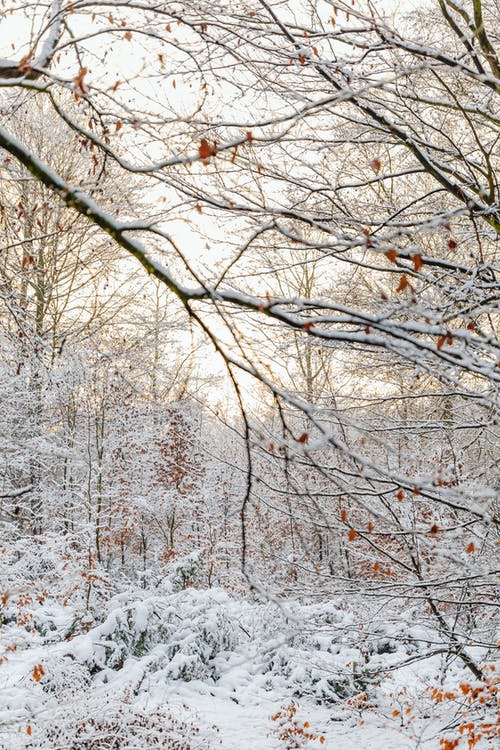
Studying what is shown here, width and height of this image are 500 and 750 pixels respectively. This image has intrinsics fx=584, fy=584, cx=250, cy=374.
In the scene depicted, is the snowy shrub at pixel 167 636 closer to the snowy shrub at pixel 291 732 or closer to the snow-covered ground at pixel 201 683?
the snow-covered ground at pixel 201 683

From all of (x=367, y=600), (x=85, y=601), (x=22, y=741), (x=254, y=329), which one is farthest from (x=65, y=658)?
(x=254, y=329)

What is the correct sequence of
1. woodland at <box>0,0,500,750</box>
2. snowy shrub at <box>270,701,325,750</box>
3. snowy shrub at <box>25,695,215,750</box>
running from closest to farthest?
woodland at <box>0,0,500,750</box>
snowy shrub at <box>25,695,215,750</box>
snowy shrub at <box>270,701,325,750</box>

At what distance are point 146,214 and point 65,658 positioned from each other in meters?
5.16

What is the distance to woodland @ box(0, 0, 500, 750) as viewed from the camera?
2287 mm

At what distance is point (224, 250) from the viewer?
4.45 m

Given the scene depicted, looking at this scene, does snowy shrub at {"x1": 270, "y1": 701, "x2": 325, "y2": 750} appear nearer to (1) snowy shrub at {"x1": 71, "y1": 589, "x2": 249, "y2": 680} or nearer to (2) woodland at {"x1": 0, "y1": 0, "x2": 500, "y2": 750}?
(2) woodland at {"x1": 0, "y1": 0, "x2": 500, "y2": 750}

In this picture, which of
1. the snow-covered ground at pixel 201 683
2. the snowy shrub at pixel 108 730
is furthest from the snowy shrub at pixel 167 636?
the snowy shrub at pixel 108 730

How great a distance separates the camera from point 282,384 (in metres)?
2.63

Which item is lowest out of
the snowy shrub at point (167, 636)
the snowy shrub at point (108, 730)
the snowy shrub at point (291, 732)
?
the snowy shrub at point (291, 732)

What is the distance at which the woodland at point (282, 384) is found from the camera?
90.0 inches

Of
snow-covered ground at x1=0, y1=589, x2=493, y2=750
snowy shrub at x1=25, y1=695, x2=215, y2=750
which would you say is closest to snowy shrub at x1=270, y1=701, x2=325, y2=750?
snow-covered ground at x1=0, y1=589, x2=493, y2=750

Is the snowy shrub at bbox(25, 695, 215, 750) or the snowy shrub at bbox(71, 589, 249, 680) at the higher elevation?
the snowy shrub at bbox(71, 589, 249, 680)

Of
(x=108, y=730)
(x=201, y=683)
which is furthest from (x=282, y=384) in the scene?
(x=201, y=683)

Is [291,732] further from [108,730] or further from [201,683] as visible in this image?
[108,730]
